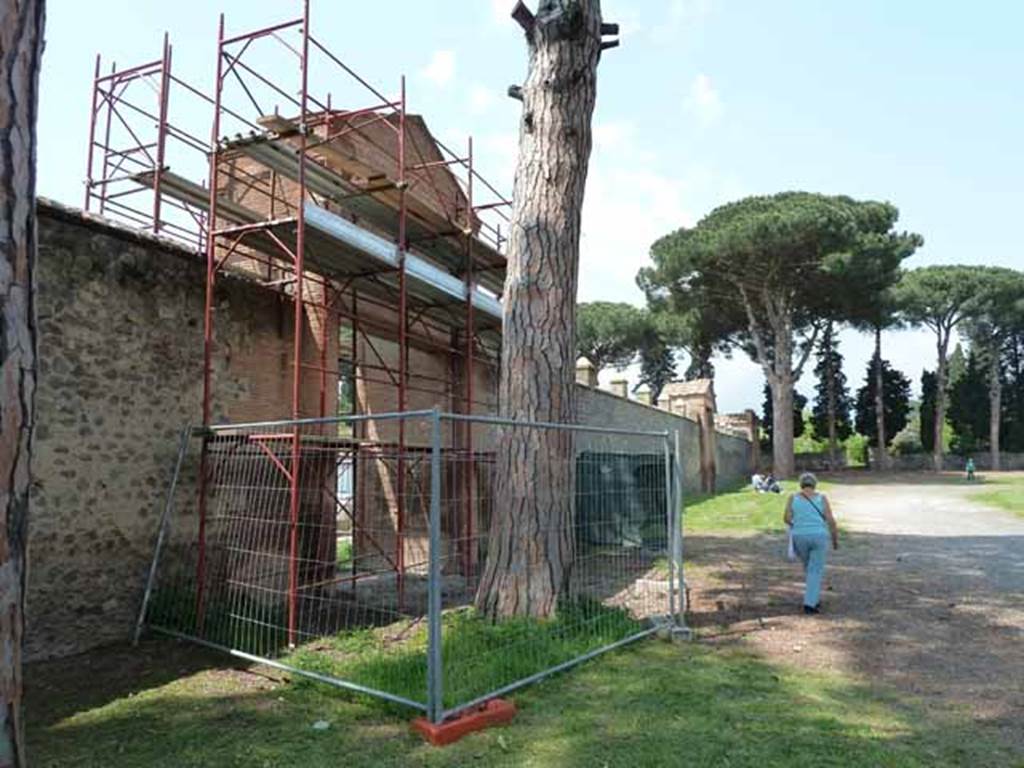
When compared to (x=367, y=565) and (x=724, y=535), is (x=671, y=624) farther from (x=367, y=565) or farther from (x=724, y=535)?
(x=724, y=535)

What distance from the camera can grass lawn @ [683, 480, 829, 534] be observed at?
14281mm

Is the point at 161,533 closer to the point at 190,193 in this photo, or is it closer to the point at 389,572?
the point at 389,572

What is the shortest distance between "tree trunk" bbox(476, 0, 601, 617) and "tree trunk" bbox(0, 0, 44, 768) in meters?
4.90

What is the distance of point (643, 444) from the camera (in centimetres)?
1684

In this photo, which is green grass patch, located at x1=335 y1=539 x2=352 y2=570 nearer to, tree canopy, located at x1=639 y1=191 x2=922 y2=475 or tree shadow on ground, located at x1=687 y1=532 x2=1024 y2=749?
tree shadow on ground, located at x1=687 y1=532 x2=1024 y2=749

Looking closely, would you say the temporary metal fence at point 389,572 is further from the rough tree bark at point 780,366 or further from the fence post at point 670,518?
the rough tree bark at point 780,366

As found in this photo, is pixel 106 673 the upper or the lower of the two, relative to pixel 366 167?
lower

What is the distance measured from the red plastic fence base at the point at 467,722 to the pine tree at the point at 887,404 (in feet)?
135

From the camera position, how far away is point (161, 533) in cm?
659

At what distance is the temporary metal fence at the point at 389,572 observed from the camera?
510 cm

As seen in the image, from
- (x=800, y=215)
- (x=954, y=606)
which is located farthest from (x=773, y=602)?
(x=800, y=215)

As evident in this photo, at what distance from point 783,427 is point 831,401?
10157mm

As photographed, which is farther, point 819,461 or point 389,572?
point 819,461

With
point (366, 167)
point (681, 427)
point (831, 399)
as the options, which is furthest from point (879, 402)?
point (366, 167)
